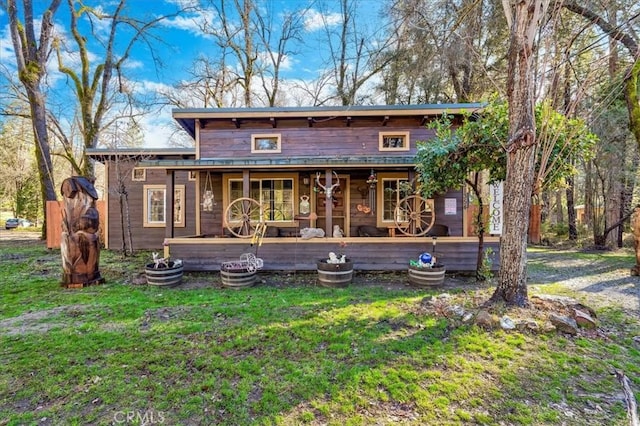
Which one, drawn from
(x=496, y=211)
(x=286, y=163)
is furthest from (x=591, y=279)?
(x=286, y=163)

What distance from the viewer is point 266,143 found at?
30.2 feet

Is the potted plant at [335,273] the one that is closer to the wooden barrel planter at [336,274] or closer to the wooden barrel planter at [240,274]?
the wooden barrel planter at [336,274]

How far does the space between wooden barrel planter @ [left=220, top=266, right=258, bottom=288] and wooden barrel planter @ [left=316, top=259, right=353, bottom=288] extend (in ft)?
5.11

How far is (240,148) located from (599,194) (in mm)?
16302

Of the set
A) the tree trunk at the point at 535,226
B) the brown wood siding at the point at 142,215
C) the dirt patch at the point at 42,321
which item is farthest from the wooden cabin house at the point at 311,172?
the tree trunk at the point at 535,226

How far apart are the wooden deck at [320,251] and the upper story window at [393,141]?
11.3 ft

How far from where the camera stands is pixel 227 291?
18.8 feet

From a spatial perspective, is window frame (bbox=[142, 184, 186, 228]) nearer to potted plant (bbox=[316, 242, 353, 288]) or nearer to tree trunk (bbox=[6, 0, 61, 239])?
tree trunk (bbox=[6, 0, 61, 239])

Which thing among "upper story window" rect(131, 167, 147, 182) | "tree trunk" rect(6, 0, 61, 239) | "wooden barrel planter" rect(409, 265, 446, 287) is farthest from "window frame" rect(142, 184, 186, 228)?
"wooden barrel planter" rect(409, 265, 446, 287)

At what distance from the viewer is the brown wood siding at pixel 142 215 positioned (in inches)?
411

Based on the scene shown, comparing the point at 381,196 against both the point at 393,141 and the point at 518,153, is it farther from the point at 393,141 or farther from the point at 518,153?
the point at 518,153

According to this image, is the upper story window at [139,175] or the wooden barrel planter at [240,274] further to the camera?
the upper story window at [139,175]

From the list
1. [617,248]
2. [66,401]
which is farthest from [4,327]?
[617,248]

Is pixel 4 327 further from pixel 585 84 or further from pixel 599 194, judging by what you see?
pixel 599 194
